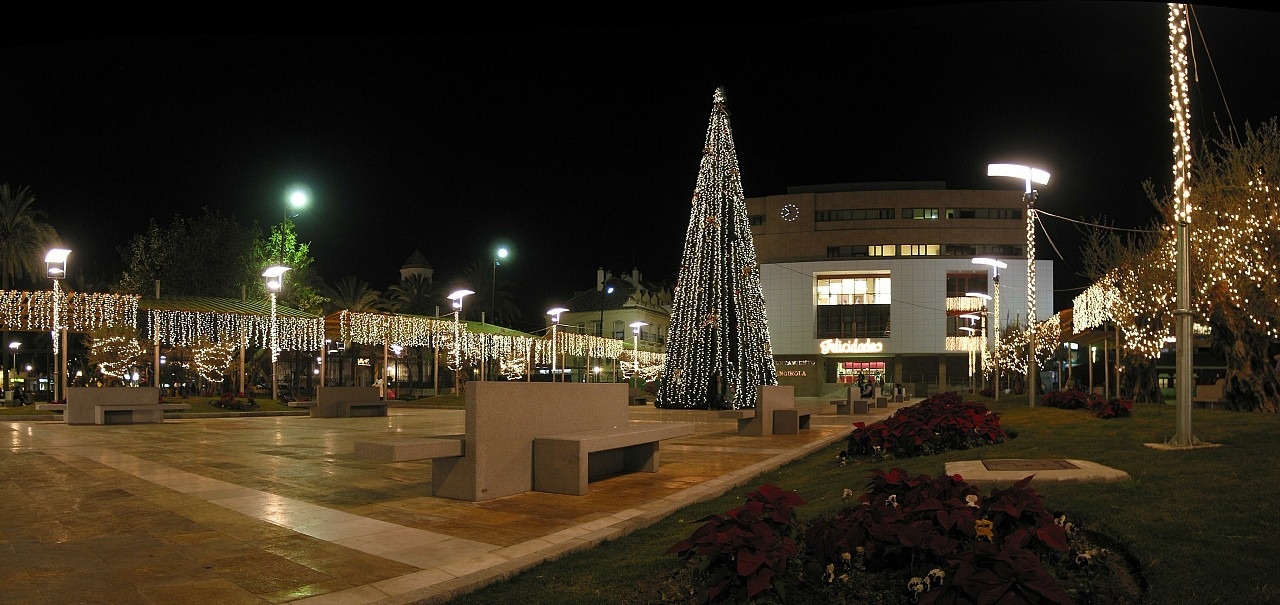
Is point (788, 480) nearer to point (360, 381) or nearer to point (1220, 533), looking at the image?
point (1220, 533)

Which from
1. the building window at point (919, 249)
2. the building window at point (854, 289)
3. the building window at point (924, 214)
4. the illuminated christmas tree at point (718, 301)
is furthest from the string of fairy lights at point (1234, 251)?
the building window at point (924, 214)

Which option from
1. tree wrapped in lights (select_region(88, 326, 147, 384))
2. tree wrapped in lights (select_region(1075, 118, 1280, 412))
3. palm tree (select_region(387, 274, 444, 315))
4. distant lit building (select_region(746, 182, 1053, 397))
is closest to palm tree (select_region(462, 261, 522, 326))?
palm tree (select_region(387, 274, 444, 315))

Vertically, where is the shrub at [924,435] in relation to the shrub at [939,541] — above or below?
below

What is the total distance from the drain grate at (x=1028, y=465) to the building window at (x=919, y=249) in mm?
69130

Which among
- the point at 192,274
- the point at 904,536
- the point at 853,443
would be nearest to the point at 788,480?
the point at 853,443

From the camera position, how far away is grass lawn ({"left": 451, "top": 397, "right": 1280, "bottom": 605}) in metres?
5.02

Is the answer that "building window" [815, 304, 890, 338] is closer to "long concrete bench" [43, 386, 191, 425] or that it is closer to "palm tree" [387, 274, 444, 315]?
"palm tree" [387, 274, 444, 315]

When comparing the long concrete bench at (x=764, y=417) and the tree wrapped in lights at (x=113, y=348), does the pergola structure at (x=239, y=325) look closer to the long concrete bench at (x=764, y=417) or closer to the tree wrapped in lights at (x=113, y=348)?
the tree wrapped in lights at (x=113, y=348)

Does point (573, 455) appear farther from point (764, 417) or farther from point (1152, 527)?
point (764, 417)

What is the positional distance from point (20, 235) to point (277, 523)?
55488 mm

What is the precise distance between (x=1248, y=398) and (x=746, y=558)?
2007 centimetres

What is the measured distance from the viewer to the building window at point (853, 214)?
249 feet

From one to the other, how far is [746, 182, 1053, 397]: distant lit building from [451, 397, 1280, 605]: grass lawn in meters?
64.5

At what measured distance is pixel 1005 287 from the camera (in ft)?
240
